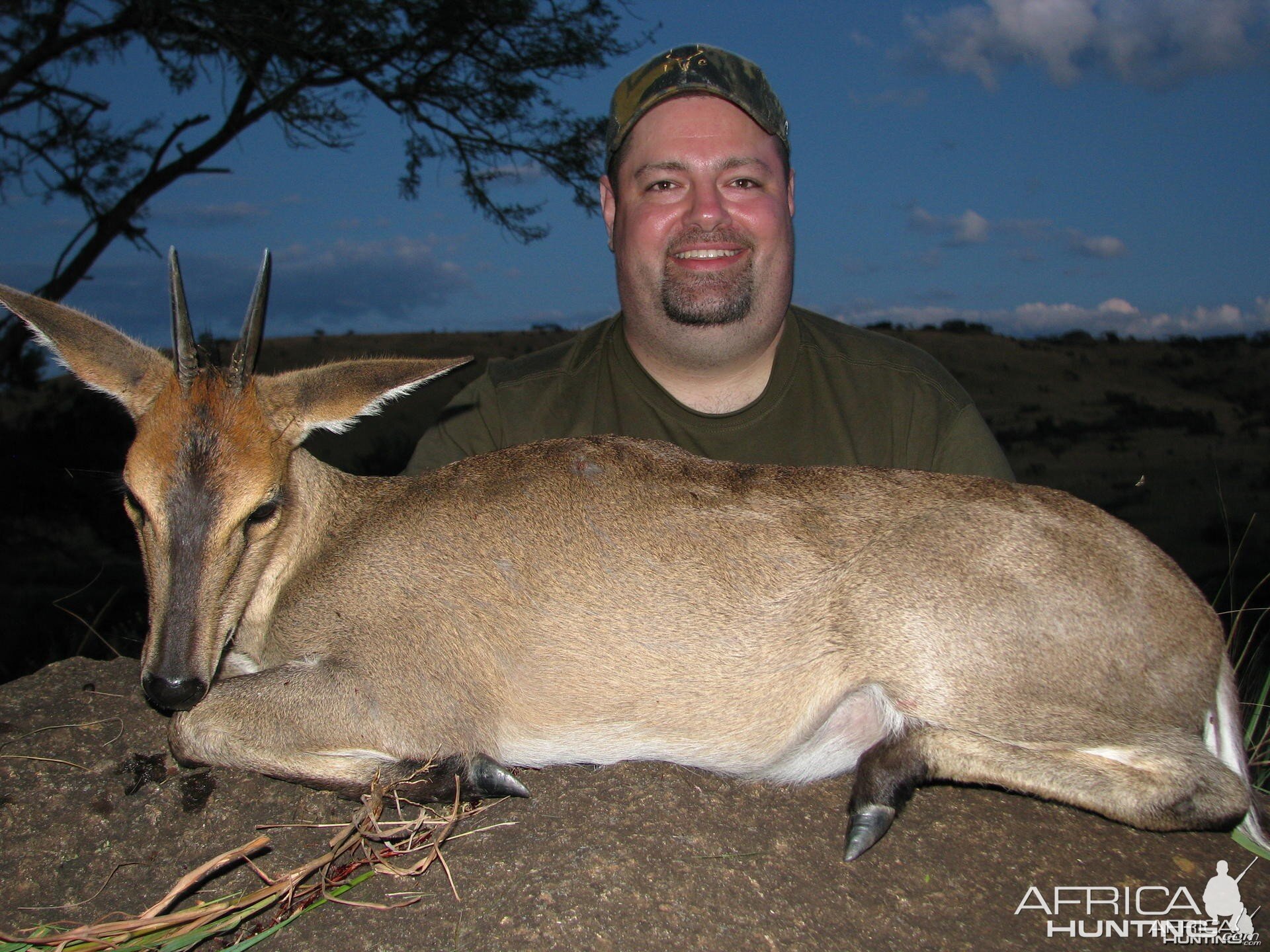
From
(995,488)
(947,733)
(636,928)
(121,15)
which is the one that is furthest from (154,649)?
(121,15)

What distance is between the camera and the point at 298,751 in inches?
148

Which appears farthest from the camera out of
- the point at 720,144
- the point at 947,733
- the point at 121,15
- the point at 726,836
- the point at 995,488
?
the point at 121,15

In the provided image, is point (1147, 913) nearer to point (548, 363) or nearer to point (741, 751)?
point (741, 751)

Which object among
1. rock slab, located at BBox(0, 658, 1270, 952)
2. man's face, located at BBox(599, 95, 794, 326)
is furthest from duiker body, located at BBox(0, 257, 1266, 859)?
man's face, located at BBox(599, 95, 794, 326)

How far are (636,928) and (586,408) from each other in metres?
3.58

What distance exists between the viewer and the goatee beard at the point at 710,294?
5566 mm

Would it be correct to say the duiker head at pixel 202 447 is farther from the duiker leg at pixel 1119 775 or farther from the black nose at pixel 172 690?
the duiker leg at pixel 1119 775

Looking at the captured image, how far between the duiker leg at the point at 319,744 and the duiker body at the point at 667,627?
0.04 feet

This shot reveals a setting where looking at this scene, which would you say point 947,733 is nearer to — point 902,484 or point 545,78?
point 902,484

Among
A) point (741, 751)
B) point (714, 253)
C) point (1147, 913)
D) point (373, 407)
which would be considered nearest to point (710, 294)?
point (714, 253)

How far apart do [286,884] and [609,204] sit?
4.87 metres

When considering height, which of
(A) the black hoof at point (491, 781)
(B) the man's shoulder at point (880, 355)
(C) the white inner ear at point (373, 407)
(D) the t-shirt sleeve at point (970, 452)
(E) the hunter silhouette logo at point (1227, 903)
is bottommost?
(E) the hunter silhouette logo at point (1227, 903)

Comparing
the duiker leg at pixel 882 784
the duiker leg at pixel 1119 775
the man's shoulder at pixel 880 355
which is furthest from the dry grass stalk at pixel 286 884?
the man's shoulder at pixel 880 355

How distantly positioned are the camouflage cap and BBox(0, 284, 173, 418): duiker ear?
338 centimetres
